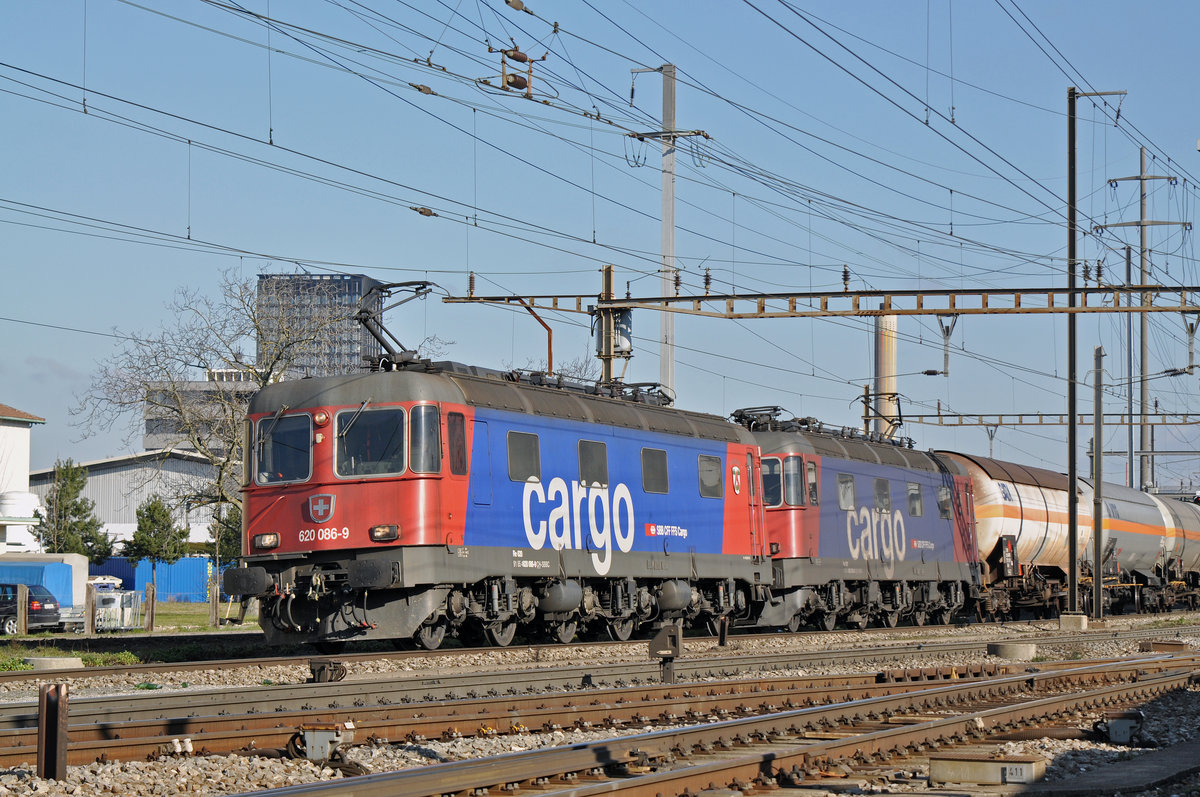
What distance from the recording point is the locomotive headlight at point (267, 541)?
18953mm

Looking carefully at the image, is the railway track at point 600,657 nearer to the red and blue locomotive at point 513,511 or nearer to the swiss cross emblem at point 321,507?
the red and blue locomotive at point 513,511

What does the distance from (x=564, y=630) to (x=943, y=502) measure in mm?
15053

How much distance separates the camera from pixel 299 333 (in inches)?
1626

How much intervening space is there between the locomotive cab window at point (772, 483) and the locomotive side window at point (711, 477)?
81.3 inches

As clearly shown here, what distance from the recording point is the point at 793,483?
27203 mm

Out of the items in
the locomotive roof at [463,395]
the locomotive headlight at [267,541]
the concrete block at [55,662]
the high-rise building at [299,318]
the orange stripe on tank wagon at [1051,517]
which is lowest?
the concrete block at [55,662]

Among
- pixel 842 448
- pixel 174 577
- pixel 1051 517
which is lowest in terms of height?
pixel 174 577

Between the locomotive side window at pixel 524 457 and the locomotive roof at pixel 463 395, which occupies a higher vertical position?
the locomotive roof at pixel 463 395

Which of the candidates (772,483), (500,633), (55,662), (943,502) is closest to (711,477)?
(772,483)

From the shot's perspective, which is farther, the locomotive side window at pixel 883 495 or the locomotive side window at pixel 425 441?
the locomotive side window at pixel 883 495

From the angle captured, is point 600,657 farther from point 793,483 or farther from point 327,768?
point 327,768

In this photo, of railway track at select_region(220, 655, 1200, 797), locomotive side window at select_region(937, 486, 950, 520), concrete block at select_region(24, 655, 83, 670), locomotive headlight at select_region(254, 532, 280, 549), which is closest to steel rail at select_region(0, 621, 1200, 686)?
concrete block at select_region(24, 655, 83, 670)

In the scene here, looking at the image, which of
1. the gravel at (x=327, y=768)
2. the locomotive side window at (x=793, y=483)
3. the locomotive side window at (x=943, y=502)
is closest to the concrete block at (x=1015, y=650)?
the gravel at (x=327, y=768)

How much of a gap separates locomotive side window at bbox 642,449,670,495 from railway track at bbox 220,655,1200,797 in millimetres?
7833
